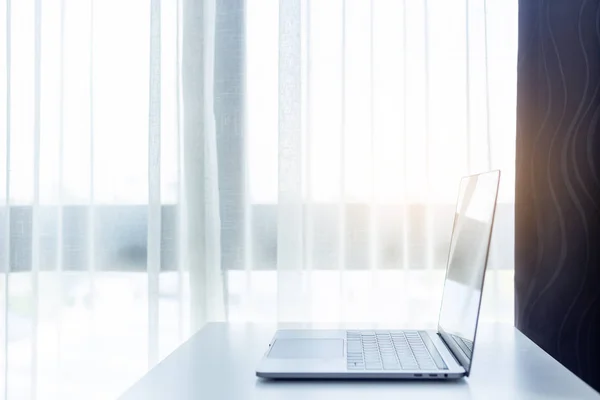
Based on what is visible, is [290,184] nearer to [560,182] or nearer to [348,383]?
[560,182]

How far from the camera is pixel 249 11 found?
1506 mm

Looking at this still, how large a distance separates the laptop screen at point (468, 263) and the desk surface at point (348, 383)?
0.17 feet

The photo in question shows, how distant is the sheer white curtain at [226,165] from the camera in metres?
1.46

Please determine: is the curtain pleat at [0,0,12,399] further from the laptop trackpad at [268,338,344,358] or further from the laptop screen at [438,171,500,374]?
the laptop screen at [438,171,500,374]

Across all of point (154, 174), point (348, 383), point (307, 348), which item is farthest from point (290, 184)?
point (348, 383)

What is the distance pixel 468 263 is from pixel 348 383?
0.97 ft

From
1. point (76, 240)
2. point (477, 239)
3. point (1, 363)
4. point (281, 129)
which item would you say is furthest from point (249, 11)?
point (1, 363)

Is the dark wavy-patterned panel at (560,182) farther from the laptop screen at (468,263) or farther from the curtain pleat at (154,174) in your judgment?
the curtain pleat at (154,174)

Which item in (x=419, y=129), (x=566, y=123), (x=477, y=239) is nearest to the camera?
(x=477, y=239)

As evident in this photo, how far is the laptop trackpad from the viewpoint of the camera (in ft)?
2.93

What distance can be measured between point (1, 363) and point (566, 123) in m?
1.60

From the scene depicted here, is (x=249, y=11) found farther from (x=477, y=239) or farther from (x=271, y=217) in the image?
(x=477, y=239)

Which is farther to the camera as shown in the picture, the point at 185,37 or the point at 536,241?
the point at 185,37

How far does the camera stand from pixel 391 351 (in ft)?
2.99
